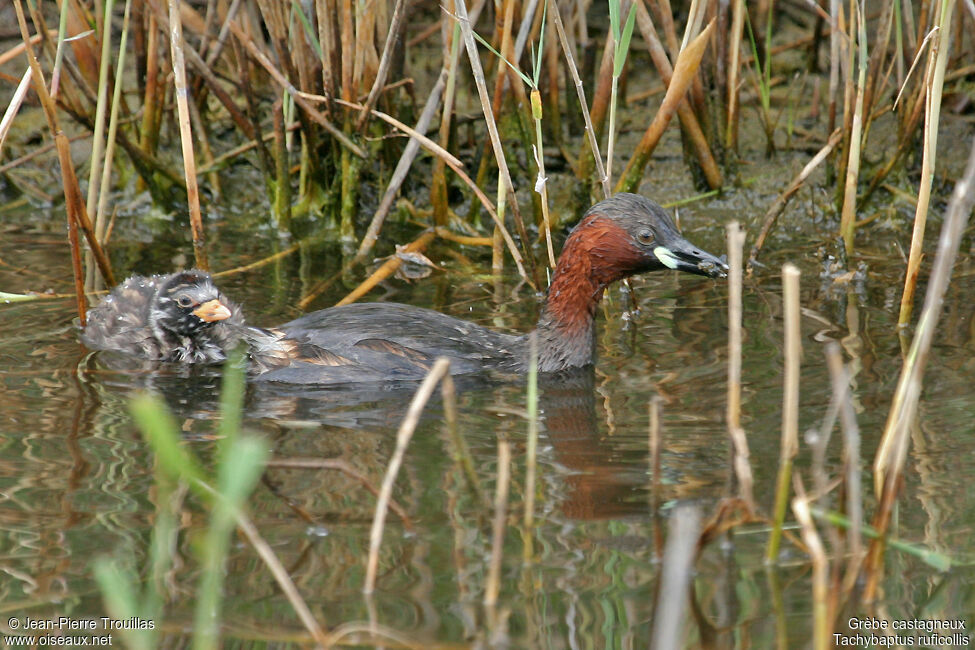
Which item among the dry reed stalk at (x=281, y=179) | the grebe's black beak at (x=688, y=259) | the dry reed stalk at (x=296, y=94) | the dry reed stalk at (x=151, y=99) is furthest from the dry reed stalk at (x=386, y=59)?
the grebe's black beak at (x=688, y=259)

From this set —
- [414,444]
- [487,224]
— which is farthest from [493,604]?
[487,224]

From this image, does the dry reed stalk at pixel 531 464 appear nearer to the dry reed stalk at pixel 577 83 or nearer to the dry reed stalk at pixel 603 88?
the dry reed stalk at pixel 577 83

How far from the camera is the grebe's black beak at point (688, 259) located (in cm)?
497

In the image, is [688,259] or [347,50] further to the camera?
[347,50]

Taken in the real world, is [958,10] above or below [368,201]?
above

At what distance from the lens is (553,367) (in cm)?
518

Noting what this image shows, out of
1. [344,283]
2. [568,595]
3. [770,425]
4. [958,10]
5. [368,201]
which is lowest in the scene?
[568,595]

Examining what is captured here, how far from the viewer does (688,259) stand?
5023mm

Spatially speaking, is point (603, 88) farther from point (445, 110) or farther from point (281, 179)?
point (281, 179)

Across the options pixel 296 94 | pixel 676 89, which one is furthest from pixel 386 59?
pixel 676 89

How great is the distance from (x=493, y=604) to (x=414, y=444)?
4.09 feet

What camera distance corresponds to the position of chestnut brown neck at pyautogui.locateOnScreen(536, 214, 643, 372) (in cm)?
516

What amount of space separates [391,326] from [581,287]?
2.82ft

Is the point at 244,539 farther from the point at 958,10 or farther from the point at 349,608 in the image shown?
the point at 958,10
